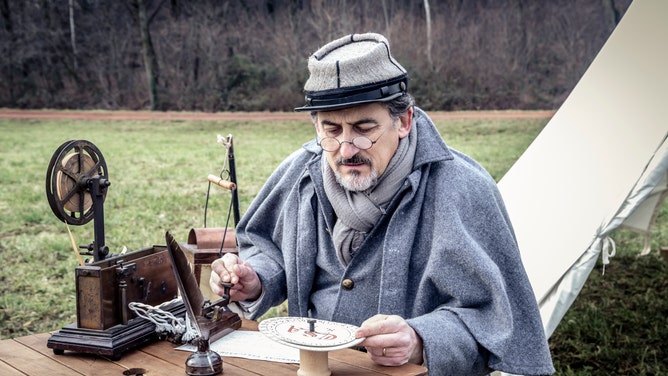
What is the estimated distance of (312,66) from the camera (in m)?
2.24

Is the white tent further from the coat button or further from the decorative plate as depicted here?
the decorative plate

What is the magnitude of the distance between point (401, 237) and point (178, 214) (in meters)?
5.96

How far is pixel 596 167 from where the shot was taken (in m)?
3.79

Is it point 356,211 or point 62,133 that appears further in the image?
point 62,133

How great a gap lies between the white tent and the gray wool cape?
127 cm

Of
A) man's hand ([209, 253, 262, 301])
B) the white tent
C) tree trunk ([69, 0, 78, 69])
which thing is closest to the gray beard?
man's hand ([209, 253, 262, 301])

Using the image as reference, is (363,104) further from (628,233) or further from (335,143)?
(628,233)

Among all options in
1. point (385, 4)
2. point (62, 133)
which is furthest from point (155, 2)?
point (62, 133)

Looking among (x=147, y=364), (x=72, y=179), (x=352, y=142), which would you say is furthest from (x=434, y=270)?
(x=72, y=179)

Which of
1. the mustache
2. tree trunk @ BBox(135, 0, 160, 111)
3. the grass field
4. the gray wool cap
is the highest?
tree trunk @ BBox(135, 0, 160, 111)

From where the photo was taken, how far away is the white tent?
134 inches

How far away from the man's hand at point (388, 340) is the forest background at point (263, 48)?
15.1 metres

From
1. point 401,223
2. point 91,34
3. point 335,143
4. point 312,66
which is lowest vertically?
point 401,223

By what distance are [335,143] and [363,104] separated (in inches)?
5.6
